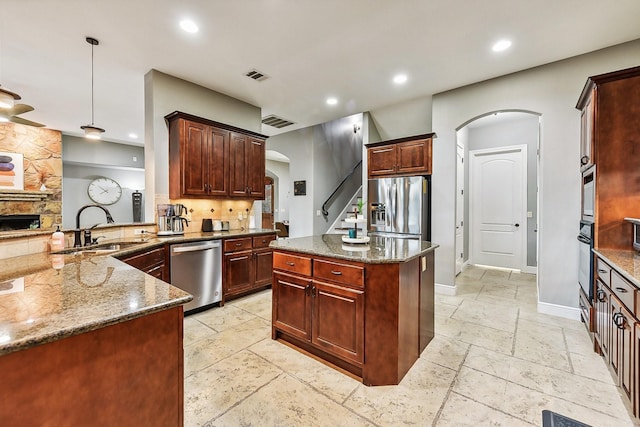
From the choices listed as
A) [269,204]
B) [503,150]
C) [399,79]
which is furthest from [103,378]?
[269,204]

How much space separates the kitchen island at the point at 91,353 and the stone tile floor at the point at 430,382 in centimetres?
92

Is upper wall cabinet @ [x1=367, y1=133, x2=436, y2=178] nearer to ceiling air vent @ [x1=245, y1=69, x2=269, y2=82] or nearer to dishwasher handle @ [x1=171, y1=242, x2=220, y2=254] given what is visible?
ceiling air vent @ [x1=245, y1=69, x2=269, y2=82]

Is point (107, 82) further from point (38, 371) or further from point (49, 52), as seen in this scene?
point (38, 371)

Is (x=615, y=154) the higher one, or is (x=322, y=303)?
(x=615, y=154)

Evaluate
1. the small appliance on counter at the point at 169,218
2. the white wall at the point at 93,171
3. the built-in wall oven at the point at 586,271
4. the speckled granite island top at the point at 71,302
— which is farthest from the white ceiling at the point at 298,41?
the white wall at the point at 93,171

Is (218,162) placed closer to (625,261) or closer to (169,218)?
(169,218)

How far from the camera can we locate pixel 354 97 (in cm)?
454

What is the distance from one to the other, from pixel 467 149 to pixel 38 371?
6.85 m

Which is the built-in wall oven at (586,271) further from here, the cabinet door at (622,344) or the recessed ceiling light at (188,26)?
the recessed ceiling light at (188,26)

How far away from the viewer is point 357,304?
2109 mm

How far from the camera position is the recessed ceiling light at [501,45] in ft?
9.86

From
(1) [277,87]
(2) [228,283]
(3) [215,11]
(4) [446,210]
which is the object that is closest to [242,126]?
(1) [277,87]

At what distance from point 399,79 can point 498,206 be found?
145 inches

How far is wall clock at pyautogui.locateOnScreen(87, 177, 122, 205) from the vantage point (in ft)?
24.9
